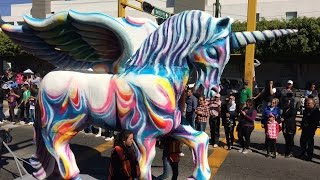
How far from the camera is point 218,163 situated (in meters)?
8.14

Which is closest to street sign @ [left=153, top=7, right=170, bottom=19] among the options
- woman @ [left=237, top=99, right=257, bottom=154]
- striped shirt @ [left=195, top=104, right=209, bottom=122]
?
striped shirt @ [left=195, top=104, right=209, bottom=122]

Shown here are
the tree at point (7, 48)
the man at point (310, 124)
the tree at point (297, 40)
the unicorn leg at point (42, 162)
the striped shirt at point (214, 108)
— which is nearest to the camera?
the unicorn leg at point (42, 162)

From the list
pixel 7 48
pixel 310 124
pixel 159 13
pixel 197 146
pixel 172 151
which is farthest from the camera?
pixel 7 48

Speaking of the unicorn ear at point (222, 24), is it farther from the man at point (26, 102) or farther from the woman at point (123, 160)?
the man at point (26, 102)

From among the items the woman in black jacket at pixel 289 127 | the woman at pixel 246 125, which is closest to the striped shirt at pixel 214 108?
the woman at pixel 246 125

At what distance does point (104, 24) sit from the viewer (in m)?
5.01

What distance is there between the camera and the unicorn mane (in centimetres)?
481

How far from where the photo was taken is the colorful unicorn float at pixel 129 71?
192 inches

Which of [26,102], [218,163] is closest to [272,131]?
[218,163]

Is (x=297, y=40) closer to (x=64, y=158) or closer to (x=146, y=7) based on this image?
→ (x=146, y=7)

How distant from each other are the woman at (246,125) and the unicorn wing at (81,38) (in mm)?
4533

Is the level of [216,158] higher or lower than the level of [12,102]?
lower

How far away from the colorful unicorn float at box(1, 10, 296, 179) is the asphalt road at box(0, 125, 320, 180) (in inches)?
64.4

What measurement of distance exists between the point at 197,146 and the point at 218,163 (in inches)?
125
